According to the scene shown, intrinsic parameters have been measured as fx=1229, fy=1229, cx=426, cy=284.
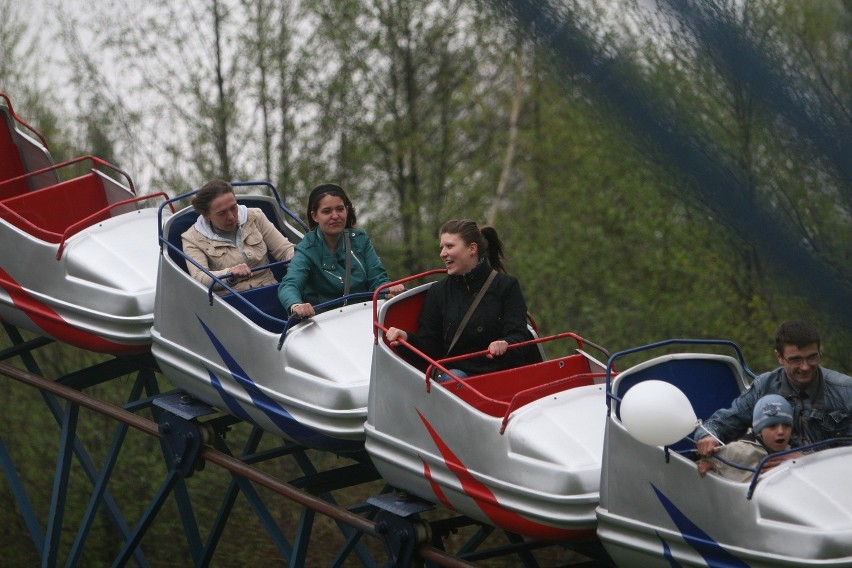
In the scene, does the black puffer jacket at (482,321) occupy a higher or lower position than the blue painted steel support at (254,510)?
higher

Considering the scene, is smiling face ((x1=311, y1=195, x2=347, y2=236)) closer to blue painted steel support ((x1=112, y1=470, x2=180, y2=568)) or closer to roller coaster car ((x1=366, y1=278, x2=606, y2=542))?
roller coaster car ((x1=366, y1=278, x2=606, y2=542))

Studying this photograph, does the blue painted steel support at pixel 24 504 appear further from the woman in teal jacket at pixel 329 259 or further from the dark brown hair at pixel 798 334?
the dark brown hair at pixel 798 334

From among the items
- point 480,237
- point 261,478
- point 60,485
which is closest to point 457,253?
point 480,237

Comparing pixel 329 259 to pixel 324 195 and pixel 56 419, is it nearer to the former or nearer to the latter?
pixel 324 195

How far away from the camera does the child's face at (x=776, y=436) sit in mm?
2900

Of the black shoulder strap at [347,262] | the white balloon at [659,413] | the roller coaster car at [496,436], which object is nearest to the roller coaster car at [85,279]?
the black shoulder strap at [347,262]

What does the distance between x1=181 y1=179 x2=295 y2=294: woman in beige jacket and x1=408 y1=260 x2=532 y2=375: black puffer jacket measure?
1.07 meters

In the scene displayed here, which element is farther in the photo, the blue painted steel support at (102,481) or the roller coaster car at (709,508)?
the blue painted steel support at (102,481)

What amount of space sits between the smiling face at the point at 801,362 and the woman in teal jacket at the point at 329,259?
171 centimetres

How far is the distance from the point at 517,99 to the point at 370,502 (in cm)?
934

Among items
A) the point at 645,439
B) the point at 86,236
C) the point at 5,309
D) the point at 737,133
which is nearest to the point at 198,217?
the point at 86,236

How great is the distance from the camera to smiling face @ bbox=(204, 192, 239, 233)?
15.6 ft

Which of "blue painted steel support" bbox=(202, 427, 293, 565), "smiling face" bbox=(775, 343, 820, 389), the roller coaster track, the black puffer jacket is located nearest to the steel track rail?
the roller coaster track

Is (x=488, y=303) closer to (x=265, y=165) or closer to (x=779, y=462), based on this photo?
(x=779, y=462)
